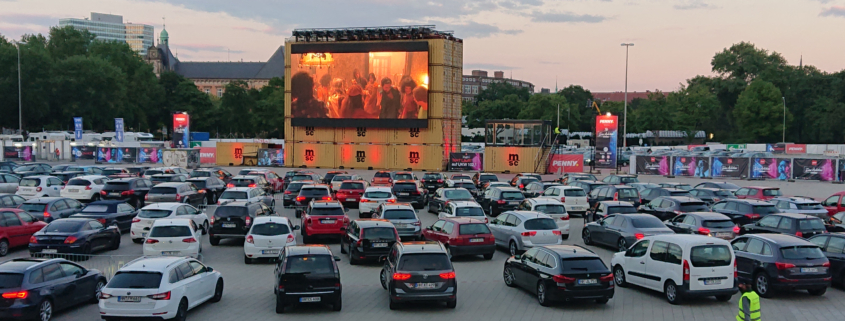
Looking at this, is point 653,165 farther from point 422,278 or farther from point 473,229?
point 422,278

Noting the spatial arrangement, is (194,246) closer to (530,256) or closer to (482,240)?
(482,240)

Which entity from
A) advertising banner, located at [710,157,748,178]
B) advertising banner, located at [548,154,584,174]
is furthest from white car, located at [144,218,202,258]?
advertising banner, located at [710,157,748,178]

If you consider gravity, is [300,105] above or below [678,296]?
above

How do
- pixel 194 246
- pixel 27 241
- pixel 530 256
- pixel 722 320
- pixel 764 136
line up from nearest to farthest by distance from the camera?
pixel 722 320 → pixel 530 256 → pixel 194 246 → pixel 27 241 → pixel 764 136

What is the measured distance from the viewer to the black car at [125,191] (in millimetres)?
29803

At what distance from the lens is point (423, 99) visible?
56031mm

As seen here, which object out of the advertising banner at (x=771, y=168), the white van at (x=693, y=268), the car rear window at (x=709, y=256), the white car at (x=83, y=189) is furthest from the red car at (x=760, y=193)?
the white car at (x=83, y=189)

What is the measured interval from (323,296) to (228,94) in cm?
11525

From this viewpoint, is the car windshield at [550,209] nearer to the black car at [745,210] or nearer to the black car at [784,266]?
the black car at [745,210]

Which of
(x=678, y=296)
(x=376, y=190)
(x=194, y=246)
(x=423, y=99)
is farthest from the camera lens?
(x=423, y=99)

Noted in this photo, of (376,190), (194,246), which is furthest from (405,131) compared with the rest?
(194,246)

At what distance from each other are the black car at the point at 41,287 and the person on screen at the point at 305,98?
45279mm

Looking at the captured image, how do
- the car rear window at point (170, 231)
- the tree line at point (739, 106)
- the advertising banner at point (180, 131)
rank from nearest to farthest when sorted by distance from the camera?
1. the car rear window at point (170, 231)
2. the advertising banner at point (180, 131)
3. the tree line at point (739, 106)

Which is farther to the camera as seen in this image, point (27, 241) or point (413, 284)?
point (27, 241)
